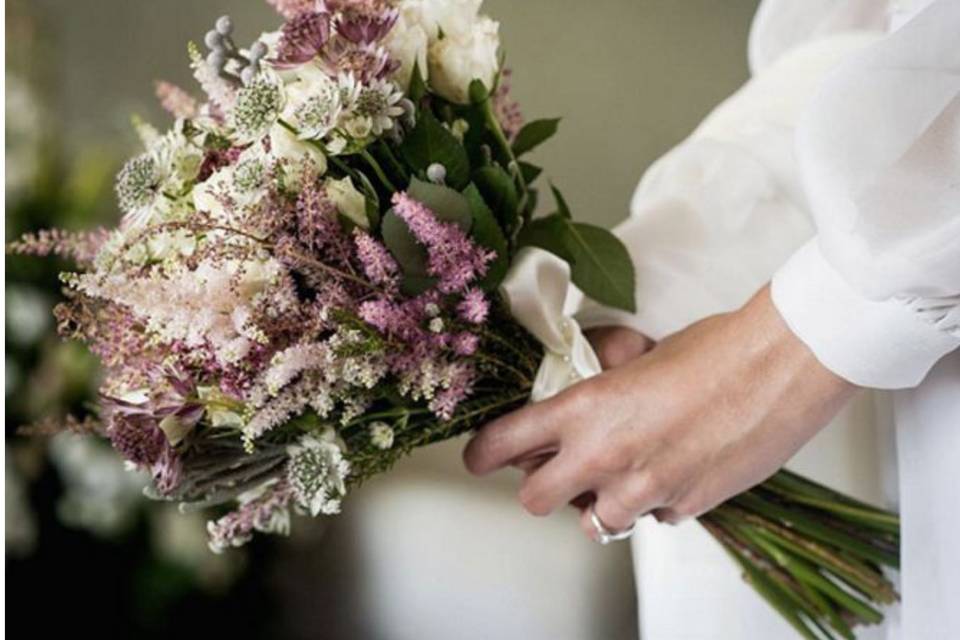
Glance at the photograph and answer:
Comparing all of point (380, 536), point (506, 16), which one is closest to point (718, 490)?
point (380, 536)

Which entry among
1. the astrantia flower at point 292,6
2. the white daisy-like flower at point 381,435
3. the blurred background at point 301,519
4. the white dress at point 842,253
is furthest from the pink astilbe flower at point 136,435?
the blurred background at point 301,519

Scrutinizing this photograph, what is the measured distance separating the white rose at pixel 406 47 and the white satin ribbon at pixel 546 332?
0.17 m

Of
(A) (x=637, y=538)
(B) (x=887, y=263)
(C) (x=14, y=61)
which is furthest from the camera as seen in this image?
(C) (x=14, y=61)

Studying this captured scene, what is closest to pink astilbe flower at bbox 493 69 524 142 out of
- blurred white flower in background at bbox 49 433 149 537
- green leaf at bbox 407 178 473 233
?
green leaf at bbox 407 178 473 233

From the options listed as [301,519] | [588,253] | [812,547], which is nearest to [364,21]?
[588,253]

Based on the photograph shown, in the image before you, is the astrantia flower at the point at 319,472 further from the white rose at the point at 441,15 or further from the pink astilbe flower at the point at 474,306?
the white rose at the point at 441,15

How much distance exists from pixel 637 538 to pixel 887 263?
20.3 inches

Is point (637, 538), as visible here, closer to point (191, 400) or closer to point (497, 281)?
point (497, 281)

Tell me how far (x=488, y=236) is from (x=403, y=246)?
0.07m

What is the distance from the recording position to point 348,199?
0.68 meters

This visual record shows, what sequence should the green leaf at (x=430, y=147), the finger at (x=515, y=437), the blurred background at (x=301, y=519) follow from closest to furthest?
the green leaf at (x=430, y=147)
the finger at (x=515, y=437)
the blurred background at (x=301, y=519)

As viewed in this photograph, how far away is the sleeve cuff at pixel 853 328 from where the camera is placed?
664 millimetres

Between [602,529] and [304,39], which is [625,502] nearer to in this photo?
[602,529]

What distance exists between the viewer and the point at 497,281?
2.48 ft
